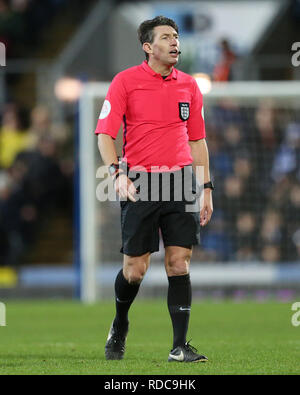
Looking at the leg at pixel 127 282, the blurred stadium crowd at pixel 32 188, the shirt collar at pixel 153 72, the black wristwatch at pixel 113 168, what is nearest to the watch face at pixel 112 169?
the black wristwatch at pixel 113 168

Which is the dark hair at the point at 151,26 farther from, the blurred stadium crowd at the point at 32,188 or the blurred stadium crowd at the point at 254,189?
the blurred stadium crowd at the point at 32,188

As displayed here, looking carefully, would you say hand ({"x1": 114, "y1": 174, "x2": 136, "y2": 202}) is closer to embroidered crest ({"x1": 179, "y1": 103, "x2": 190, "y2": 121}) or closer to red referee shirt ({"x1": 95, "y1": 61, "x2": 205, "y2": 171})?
red referee shirt ({"x1": 95, "y1": 61, "x2": 205, "y2": 171})

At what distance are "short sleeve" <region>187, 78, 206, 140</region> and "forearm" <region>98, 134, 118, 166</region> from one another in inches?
25.7

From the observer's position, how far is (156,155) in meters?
7.68

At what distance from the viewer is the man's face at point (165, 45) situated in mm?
7652

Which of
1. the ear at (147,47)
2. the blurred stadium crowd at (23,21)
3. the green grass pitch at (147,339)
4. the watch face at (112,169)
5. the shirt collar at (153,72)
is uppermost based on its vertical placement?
the blurred stadium crowd at (23,21)

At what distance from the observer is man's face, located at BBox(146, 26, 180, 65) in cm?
765

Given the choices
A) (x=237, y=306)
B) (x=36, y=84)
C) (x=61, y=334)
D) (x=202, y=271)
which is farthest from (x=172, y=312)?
(x=36, y=84)

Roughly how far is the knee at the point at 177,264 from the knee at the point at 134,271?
18 cm

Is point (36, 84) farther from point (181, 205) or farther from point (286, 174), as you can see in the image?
point (181, 205)

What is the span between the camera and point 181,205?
25.1 ft

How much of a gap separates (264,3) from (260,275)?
23.0ft

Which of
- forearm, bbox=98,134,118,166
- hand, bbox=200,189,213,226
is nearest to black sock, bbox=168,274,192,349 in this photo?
hand, bbox=200,189,213,226
